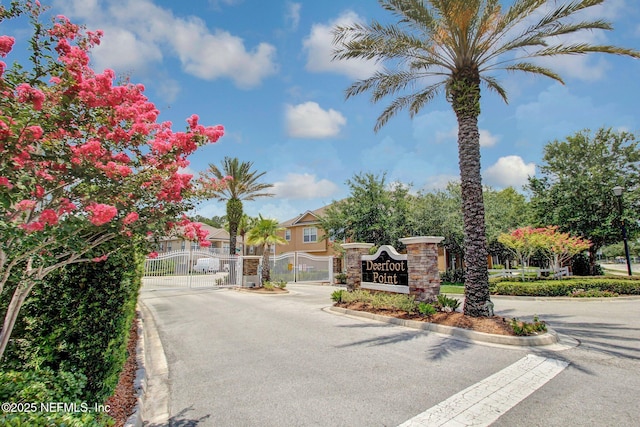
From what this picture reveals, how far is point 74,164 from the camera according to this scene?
3.43m

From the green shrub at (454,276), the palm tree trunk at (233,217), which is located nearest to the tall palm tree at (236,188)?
the palm tree trunk at (233,217)

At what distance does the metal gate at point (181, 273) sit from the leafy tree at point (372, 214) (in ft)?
28.1

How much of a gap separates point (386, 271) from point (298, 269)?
56.1 ft

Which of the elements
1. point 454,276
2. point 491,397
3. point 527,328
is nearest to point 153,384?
point 491,397

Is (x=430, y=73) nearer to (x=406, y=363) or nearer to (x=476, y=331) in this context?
(x=476, y=331)

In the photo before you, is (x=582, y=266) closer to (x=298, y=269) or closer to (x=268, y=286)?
(x=298, y=269)

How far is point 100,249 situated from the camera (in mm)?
4184

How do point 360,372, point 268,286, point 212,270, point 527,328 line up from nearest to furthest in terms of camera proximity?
point 360,372
point 527,328
point 268,286
point 212,270

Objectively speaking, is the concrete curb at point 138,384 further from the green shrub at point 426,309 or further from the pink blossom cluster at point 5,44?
the green shrub at point 426,309

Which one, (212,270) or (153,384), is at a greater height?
(212,270)

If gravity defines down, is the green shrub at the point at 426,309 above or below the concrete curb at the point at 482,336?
above

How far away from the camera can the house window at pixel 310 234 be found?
135 ft

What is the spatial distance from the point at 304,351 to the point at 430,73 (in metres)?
10.0

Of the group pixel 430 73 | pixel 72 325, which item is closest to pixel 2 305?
pixel 72 325
